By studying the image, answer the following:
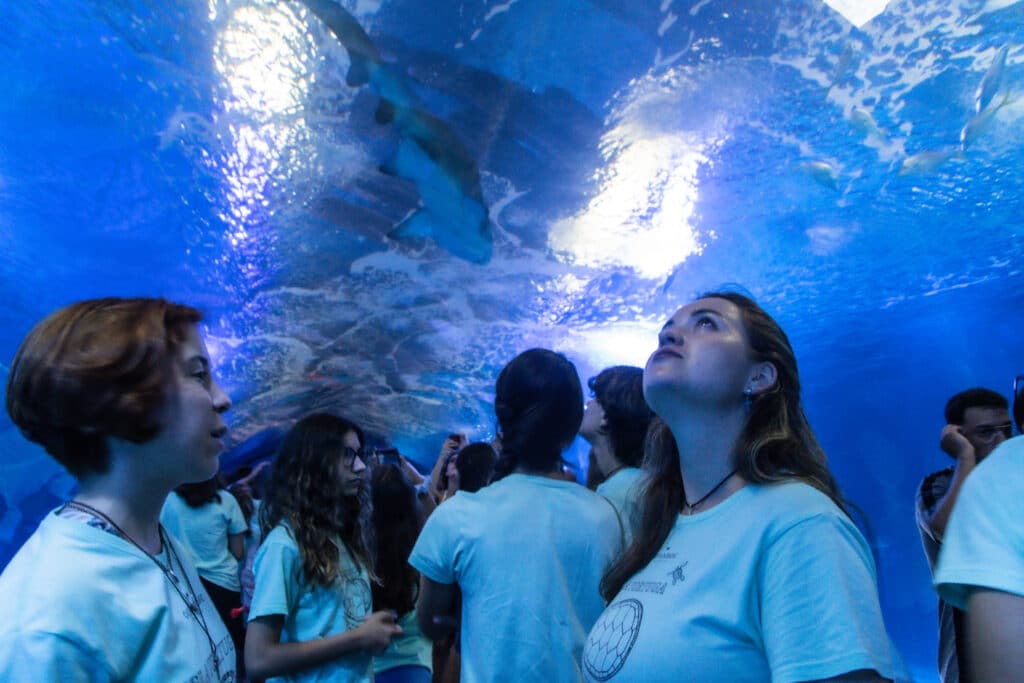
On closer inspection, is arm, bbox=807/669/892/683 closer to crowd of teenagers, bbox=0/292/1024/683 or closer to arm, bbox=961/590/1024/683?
crowd of teenagers, bbox=0/292/1024/683

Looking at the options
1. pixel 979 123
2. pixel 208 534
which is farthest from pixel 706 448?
pixel 979 123

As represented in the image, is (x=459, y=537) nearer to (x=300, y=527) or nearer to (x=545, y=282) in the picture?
(x=300, y=527)

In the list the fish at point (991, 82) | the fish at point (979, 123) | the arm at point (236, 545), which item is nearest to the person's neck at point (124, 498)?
the arm at point (236, 545)

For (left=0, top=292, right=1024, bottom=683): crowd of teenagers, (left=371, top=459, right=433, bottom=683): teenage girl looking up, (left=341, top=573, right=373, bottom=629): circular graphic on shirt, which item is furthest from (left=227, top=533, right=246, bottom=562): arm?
(left=341, top=573, right=373, bottom=629): circular graphic on shirt

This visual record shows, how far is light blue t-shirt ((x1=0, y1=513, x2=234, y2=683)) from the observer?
1.26 metres

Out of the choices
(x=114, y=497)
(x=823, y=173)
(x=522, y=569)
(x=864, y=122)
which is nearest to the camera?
(x=114, y=497)

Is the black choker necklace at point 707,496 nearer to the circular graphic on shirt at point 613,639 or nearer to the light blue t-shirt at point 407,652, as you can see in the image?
the circular graphic on shirt at point 613,639

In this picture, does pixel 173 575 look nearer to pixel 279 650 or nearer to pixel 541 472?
pixel 279 650

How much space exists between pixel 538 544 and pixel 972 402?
3.25m

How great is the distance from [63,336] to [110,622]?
0.70 m

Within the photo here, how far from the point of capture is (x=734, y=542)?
1.59 metres

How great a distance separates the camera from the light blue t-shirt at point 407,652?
3.59 m

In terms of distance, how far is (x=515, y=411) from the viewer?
2641mm

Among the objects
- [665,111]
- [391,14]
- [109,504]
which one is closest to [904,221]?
[665,111]
